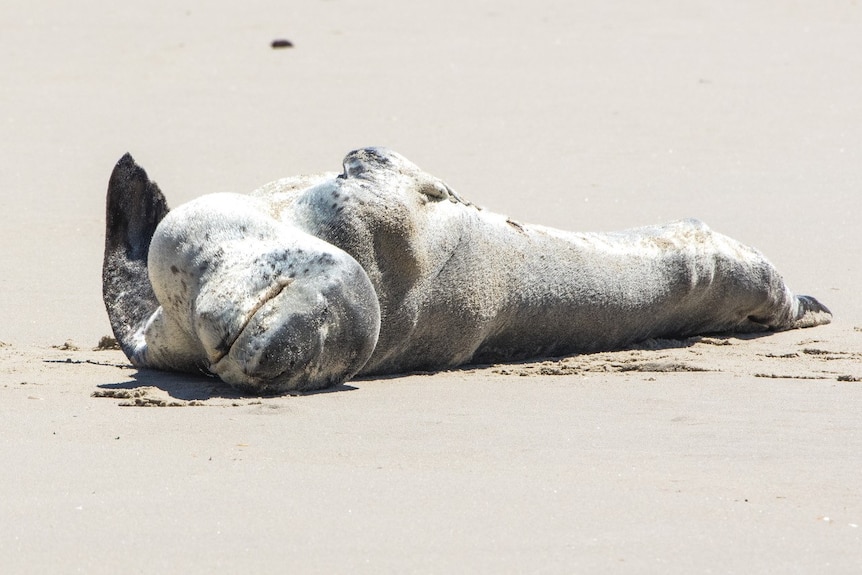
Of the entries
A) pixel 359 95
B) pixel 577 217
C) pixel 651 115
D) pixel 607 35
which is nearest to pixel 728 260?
pixel 577 217

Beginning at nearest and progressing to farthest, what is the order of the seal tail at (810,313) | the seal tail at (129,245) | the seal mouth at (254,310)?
the seal mouth at (254,310)
the seal tail at (129,245)
the seal tail at (810,313)

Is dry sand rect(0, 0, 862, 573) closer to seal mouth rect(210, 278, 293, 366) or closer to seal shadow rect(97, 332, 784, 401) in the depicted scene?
seal shadow rect(97, 332, 784, 401)

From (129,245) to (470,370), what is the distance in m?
1.37

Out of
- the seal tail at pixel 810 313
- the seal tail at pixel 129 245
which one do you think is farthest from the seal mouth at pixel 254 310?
the seal tail at pixel 810 313

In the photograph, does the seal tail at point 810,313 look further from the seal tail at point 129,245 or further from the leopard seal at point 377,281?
the seal tail at point 129,245

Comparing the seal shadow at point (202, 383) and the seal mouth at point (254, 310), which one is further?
the seal shadow at point (202, 383)

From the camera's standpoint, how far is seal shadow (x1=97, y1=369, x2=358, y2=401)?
4.24 metres

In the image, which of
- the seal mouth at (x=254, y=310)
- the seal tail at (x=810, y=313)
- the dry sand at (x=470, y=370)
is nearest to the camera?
the dry sand at (x=470, y=370)

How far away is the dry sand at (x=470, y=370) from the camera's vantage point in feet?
9.74

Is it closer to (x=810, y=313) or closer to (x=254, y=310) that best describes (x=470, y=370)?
(x=254, y=310)

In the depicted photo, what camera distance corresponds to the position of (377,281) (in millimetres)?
4609

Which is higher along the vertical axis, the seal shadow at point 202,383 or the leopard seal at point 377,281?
the leopard seal at point 377,281

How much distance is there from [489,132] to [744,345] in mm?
3902

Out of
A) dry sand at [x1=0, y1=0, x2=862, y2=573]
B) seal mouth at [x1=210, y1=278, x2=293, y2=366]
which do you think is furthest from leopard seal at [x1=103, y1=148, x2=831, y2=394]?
dry sand at [x1=0, y1=0, x2=862, y2=573]
